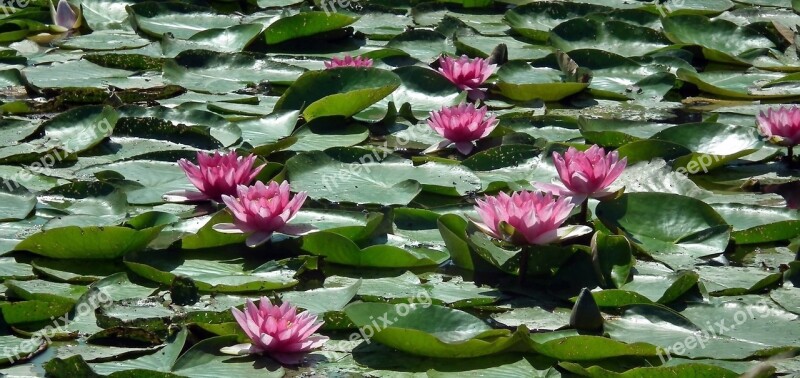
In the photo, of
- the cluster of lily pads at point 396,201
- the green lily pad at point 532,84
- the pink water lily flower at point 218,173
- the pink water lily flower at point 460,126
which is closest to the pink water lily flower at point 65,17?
the cluster of lily pads at point 396,201

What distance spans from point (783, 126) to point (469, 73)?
1.43 metres

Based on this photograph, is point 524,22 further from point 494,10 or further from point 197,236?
point 197,236

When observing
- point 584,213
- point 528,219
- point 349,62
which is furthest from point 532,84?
point 528,219

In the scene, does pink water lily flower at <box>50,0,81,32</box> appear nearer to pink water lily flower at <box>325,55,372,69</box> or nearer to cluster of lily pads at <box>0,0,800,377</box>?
cluster of lily pads at <box>0,0,800,377</box>

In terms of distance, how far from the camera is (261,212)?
3.43m

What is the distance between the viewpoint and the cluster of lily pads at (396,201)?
293 centimetres

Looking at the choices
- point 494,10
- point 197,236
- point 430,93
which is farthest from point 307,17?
point 197,236

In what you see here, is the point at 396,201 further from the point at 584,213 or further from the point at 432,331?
the point at 432,331

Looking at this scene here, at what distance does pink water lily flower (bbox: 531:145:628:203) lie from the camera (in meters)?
3.54

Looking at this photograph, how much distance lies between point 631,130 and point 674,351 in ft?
6.29

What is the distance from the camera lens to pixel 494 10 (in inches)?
282

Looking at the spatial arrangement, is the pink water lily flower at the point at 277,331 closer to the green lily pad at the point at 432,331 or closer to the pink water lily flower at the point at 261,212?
the green lily pad at the point at 432,331

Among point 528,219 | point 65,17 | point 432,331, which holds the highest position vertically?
point 528,219

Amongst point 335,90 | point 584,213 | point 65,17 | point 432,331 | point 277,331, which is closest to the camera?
point 277,331
